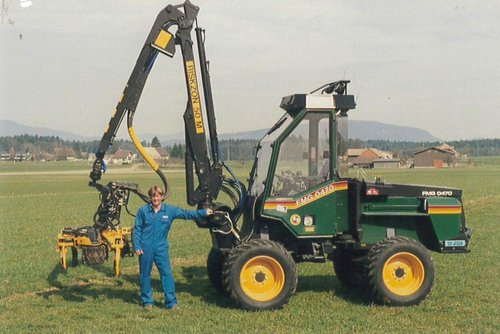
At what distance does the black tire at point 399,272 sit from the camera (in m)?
9.61

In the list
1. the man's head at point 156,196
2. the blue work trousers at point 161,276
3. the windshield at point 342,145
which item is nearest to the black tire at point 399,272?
the windshield at point 342,145

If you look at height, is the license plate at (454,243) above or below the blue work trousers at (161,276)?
above

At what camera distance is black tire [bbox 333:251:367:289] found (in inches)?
411

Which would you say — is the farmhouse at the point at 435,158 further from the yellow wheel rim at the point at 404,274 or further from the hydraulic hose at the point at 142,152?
the hydraulic hose at the point at 142,152

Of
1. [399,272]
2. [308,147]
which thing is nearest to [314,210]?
[308,147]

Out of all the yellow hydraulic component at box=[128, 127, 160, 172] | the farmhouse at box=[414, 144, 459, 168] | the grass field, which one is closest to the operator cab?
the grass field

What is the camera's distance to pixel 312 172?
10016 mm

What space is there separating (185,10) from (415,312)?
5.80 m

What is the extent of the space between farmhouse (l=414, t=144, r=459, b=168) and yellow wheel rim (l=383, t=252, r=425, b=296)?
356 ft

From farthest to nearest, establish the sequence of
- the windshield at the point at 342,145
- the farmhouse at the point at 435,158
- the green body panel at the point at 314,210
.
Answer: the farmhouse at the point at 435,158, the windshield at the point at 342,145, the green body panel at the point at 314,210

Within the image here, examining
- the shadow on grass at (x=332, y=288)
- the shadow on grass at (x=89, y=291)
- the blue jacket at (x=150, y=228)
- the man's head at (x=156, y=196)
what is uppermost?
the man's head at (x=156, y=196)

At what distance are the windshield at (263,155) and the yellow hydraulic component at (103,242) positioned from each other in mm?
2379

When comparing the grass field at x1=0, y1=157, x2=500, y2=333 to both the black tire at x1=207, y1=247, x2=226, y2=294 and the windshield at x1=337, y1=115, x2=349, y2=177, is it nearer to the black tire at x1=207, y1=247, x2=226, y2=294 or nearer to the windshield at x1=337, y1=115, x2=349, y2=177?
the black tire at x1=207, y1=247, x2=226, y2=294

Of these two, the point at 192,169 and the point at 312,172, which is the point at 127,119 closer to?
the point at 192,169
